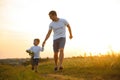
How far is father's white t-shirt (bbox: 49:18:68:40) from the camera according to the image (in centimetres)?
1252

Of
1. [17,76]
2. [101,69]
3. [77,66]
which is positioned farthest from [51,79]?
[77,66]

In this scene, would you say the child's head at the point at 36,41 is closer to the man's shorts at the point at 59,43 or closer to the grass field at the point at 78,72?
the grass field at the point at 78,72

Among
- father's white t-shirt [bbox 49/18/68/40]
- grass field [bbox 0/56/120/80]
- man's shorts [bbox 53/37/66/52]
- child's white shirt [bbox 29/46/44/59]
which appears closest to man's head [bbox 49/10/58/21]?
father's white t-shirt [bbox 49/18/68/40]

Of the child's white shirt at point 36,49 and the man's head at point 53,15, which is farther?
the child's white shirt at point 36,49

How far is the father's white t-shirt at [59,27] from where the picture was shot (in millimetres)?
12523

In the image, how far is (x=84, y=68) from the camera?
14188mm

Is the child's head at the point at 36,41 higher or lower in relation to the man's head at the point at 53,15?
lower

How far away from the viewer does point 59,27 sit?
12.5 metres

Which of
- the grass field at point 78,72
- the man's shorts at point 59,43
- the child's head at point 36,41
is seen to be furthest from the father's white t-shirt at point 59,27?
the child's head at point 36,41

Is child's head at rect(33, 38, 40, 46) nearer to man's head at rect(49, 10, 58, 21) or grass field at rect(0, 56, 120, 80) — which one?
grass field at rect(0, 56, 120, 80)

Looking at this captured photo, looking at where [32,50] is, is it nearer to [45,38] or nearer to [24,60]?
[45,38]

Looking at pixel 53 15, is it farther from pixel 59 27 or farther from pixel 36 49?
pixel 36 49

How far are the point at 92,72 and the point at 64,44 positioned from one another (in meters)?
1.54

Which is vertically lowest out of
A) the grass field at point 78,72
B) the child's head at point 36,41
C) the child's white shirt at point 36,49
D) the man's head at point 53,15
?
the grass field at point 78,72
